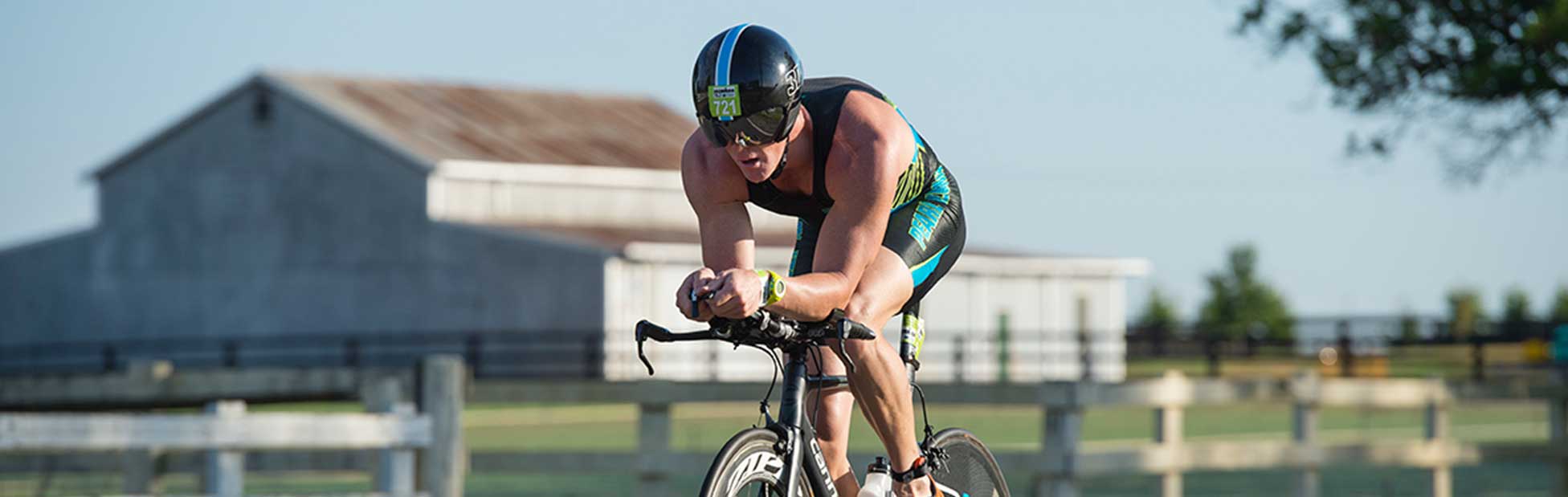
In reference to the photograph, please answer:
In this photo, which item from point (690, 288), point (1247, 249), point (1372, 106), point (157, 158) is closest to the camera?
point (690, 288)

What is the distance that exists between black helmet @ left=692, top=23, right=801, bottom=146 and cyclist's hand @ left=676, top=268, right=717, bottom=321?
0.39 meters

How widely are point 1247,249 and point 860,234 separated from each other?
115173mm

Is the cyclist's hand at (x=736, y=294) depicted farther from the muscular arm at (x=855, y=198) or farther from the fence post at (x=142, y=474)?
the fence post at (x=142, y=474)

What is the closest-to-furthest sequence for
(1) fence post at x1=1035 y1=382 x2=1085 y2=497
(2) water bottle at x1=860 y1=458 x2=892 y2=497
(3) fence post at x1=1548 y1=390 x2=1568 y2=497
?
(2) water bottle at x1=860 y1=458 x2=892 y2=497, (1) fence post at x1=1035 y1=382 x2=1085 y2=497, (3) fence post at x1=1548 y1=390 x2=1568 y2=497

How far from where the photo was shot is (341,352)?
44.6m

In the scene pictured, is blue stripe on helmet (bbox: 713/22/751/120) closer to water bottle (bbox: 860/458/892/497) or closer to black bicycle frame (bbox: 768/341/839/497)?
black bicycle frame (bbox: 768/341/839/497)

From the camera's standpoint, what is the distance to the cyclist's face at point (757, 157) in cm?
488

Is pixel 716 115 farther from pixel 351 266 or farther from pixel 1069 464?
pixel 351 266

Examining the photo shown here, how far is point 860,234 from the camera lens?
4.93 m

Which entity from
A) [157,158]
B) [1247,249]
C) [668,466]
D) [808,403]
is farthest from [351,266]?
[1247,249]

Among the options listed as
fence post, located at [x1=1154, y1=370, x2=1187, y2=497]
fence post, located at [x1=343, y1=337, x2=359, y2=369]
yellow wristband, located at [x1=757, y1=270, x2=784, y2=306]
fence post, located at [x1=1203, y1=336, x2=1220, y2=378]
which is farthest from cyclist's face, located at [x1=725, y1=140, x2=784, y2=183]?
fence post, located at [x1=343, y1=337, x2=359, y2=369]

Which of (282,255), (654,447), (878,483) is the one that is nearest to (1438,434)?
(654,447)

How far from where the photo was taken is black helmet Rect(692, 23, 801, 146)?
4.73 metres

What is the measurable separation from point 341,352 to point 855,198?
40.7 metres
